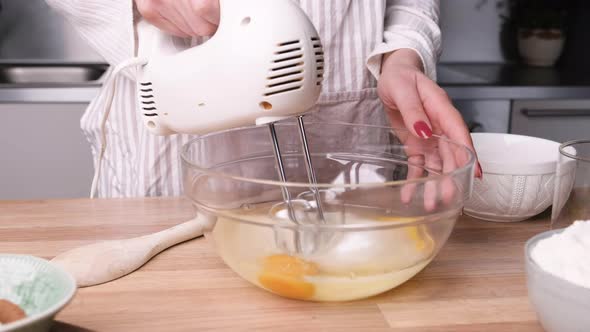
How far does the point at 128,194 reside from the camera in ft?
4.10

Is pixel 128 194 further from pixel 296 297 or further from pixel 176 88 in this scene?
pixel 296 297

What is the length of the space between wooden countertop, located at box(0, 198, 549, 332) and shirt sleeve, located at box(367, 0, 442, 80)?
328 mm

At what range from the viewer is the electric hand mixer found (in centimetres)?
65

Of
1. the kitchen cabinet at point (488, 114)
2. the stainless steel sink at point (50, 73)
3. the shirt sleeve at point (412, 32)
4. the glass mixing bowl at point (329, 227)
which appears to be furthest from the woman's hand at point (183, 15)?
the stainless steel sink at point (50, 73)

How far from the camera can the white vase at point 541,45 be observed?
239 centimetres

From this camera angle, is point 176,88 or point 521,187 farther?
point 521,187

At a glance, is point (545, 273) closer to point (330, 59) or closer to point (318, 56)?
point (318, 56)

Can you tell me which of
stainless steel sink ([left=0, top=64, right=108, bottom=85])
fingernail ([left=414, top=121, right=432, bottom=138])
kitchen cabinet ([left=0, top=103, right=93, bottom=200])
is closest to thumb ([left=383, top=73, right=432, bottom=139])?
fingernail ([left=414, top=121, right=432, bottom=138])

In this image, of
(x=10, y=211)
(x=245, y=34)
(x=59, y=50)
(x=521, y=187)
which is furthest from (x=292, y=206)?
(x=59, y=50)

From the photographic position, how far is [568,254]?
59cm

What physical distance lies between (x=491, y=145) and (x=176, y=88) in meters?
0.49

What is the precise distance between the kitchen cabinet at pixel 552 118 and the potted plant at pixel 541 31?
43cm

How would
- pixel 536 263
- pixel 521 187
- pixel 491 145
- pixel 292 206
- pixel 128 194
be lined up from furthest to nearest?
1. pixel 128 194
2. pixel 491 145
3. pixel 521 187
4. pixel 292 206
5. pixel 536 263

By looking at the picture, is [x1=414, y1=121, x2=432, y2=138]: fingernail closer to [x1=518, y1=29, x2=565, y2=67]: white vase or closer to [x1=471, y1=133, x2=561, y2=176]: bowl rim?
[x1=471, y1=133, x2=561, y2=176]: bowl rim
